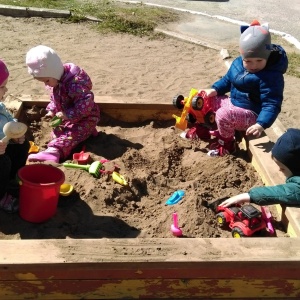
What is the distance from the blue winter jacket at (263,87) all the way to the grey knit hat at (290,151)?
1.83 feet

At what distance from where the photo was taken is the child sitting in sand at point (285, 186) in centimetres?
263

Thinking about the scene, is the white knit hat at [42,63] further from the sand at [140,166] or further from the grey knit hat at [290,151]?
the grey knit hat at [290,151]

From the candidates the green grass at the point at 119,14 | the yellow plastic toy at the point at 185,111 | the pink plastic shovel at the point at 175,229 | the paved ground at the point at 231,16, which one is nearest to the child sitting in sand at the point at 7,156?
the pink plastic shovel at the point at 175,229

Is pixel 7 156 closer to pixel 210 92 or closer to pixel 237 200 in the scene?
pixel 237 200

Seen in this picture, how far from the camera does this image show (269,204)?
2.68 metres

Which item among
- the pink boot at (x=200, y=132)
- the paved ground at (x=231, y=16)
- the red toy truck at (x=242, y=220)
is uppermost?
the red toy truck at (x=242, y=220)

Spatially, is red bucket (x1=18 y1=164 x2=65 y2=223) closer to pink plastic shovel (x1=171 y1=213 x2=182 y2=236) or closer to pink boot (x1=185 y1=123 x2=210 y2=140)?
pink plastic shovel (x1=171 y1=213 x2=182 y2=236)

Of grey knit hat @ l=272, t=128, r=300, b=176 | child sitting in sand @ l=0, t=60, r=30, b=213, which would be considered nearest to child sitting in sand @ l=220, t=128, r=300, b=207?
grey knit hat @ l=272, t=128, r=300, b=176

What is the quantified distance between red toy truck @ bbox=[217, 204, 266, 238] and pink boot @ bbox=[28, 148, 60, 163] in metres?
1.16

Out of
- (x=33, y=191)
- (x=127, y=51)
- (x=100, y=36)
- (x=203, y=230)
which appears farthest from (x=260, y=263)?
(x=100, y=36)

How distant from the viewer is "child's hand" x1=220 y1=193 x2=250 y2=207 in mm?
2736

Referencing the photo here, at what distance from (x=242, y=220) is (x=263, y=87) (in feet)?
3.64

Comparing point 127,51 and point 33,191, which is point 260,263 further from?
point 127,51

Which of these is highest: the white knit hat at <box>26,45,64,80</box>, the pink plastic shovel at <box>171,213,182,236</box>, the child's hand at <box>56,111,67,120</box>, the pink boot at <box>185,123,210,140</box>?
the white knit hat at <box>26,45,64,80</box>
